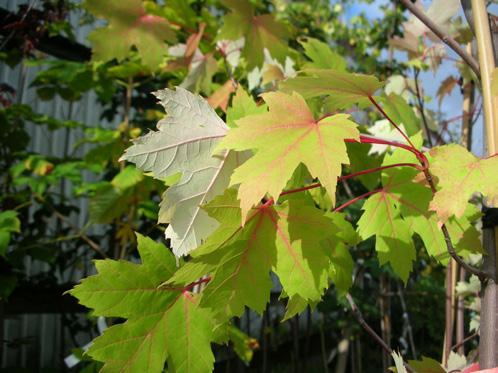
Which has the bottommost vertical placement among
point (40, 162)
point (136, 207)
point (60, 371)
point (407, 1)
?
point (60, 371)

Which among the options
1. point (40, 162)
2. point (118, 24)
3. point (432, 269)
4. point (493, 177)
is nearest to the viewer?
point (493, 177)

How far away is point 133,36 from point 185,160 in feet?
2.39

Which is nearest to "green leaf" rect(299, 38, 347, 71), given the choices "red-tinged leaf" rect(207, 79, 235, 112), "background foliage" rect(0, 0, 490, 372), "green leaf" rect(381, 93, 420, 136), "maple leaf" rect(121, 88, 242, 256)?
"background foliage" rect(0, 0, 490, 372)

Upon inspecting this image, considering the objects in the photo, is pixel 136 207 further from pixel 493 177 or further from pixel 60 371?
pixel 493 177

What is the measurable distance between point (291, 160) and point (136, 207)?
5.20 feet

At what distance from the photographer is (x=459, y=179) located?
49 cm

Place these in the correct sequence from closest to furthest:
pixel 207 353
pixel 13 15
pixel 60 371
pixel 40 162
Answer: pixel 207 353
pixel 40 162
pixel 13 15
pixel 60 371

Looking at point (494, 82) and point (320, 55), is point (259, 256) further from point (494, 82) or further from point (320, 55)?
point (320, 55)

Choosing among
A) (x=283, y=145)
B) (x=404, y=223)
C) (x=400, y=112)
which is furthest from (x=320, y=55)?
(x=283, y=145)

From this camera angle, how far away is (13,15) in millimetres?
2160

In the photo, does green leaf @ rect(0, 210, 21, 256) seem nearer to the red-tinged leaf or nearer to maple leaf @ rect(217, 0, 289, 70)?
the red-tinged leaf

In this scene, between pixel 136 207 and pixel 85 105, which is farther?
pixel 85 105

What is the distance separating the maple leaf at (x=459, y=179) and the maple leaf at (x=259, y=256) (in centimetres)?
11

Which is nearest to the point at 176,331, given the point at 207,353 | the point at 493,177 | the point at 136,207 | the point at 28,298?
the point at 207,353
